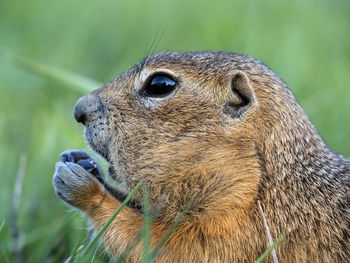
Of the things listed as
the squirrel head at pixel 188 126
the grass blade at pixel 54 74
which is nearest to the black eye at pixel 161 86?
the squirrel head at pixel 188 126

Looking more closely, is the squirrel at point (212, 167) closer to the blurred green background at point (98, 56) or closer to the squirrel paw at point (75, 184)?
the squirrel paw at point (75, 184)

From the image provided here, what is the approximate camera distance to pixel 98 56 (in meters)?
8.17

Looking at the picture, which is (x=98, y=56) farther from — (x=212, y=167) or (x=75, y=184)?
(x=212, y=167)

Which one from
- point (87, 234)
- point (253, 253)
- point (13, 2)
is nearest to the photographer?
point (253, 253)

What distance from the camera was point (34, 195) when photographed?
16.7 feet

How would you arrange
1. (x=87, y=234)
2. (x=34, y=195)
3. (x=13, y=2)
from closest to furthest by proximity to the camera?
(x=87, y=234), (x=34, y=195), (x=13, y=2)

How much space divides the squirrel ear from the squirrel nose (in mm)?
710

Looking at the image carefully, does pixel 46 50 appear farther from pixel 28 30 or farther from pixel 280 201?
pixel 280 201

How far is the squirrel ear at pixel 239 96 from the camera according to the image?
148 inches

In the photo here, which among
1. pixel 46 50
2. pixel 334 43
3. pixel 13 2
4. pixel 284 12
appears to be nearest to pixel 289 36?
pixel 334 43

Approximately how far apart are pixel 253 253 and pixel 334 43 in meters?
5.69

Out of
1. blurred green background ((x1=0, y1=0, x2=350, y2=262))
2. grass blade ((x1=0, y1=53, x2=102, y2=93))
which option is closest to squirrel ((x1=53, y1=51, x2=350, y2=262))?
blurred green background ((x1=0, y1=0, x2=350, y2=262))

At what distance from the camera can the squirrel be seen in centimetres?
354

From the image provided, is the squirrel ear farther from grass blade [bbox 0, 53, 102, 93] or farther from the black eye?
grass blade [bbox 0, 53, 102, 93]
